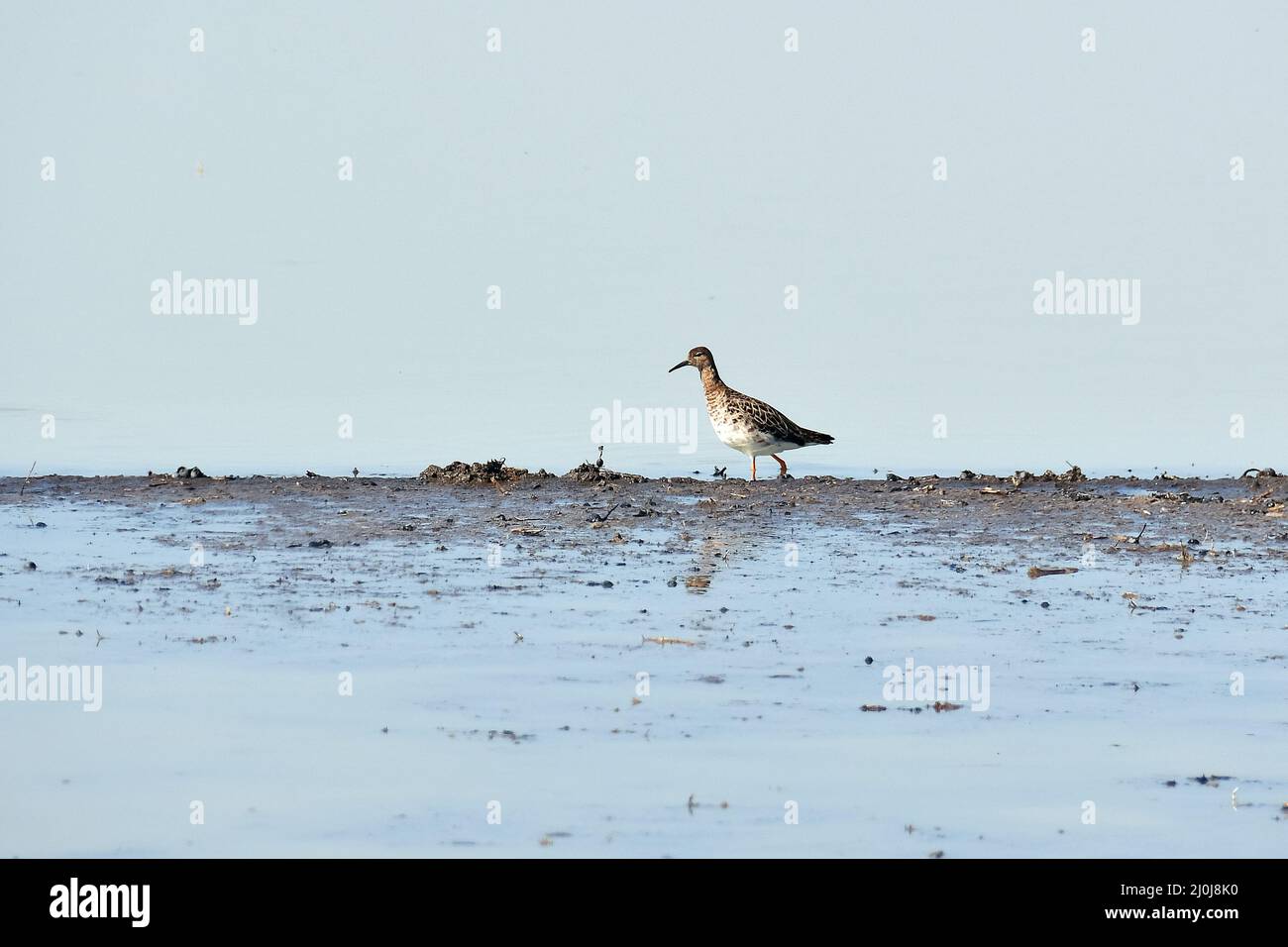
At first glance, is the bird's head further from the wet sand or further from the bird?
the wet sand

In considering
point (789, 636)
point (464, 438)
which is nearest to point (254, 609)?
point (789, 636)

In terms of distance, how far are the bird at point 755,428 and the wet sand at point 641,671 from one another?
6.71ft

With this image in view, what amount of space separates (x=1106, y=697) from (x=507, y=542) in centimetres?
583

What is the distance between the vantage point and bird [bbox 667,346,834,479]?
1834 centimetres

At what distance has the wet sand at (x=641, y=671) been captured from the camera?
→ 752 centimetres

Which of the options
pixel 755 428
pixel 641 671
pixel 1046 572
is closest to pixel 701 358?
pixel 755 428

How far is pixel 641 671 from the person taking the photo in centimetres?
1001

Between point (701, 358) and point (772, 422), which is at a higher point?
point (701, 358)

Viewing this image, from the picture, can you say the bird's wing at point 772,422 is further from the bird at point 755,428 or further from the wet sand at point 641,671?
the wet sand at point 641,671

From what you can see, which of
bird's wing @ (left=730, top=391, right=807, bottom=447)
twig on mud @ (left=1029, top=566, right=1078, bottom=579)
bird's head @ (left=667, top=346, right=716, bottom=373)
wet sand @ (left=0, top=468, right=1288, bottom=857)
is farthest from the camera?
bird's head @ (left=667, top=346, right=716, bottom=373)

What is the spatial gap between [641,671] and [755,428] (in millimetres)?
8533

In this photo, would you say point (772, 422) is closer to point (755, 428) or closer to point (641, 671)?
point (755, 428)

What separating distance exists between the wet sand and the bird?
205 centimetres

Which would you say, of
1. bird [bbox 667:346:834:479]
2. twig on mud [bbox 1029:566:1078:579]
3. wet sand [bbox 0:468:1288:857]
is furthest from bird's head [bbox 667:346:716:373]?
twig on mud [bbox 1029:566:1078:579]
